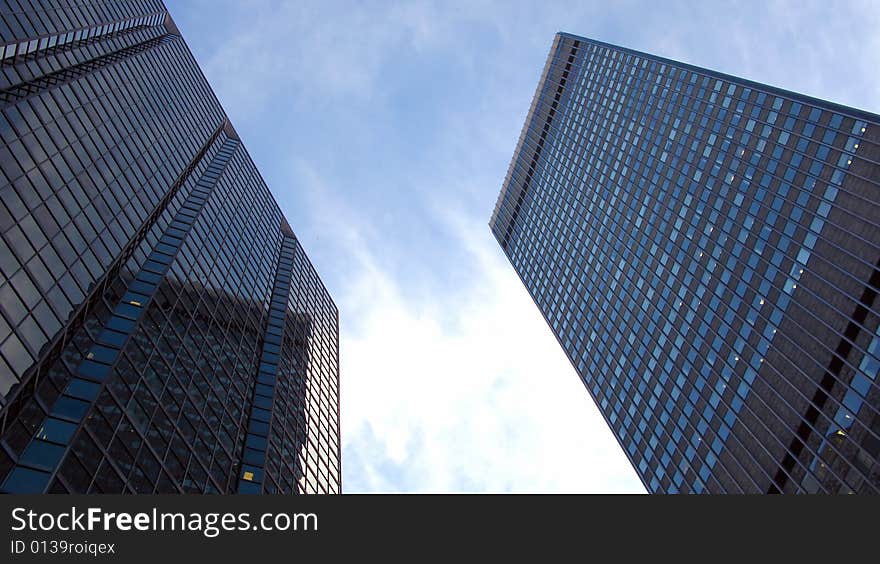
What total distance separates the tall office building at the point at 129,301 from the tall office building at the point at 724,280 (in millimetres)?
37354

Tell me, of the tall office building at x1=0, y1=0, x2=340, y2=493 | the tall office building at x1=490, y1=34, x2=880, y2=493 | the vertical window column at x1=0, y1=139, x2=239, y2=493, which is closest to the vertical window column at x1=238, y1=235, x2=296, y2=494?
the tall office building at x1=0, y1=0, x2=340, y2=493

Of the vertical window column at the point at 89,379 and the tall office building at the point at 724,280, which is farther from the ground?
the tall office building at the point at 724,280

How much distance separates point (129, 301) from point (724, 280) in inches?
2299

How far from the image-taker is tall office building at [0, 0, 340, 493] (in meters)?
31.5

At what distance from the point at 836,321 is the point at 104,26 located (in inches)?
2991

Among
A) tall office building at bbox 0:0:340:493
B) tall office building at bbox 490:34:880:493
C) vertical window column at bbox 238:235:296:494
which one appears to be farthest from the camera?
tall office building at bbox 490:34:880:493

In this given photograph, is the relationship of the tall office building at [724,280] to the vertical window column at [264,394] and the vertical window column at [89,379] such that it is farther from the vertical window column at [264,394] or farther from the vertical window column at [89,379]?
the vertical window column at [89,379]

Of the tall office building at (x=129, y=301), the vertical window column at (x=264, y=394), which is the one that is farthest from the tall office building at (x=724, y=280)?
the vertical window column at (x=264, y=394)

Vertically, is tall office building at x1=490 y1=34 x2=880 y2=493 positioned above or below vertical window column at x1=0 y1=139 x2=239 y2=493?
above

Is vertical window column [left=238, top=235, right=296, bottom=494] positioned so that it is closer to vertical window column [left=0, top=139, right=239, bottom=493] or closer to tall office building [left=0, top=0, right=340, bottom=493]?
tall office building [left=0, top=0, right=340, bottom=493]

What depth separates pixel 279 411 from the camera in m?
53.4

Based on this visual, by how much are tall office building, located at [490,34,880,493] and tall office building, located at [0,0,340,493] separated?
37354 millimetres

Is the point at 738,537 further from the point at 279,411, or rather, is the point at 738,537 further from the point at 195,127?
the point at 195,127

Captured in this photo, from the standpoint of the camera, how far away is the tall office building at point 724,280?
56.1 meters
